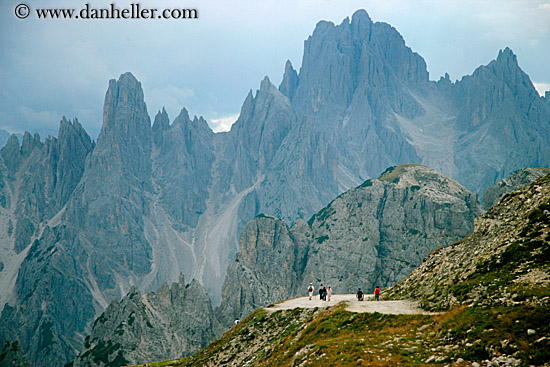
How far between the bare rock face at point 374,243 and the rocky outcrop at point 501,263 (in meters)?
137

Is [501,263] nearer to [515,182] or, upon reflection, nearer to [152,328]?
[515,182]

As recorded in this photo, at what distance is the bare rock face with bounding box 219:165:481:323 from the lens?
17425cm

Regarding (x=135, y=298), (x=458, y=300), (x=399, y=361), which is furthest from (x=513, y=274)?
(x=135, y=298)

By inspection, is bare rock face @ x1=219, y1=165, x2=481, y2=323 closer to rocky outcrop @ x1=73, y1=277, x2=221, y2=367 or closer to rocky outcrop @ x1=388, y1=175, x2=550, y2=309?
rocky outcrop @ x1=73, y1=277, x2=221, y2=367

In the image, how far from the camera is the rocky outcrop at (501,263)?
82.7 ft

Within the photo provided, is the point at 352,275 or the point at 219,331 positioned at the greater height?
the point at 352,275

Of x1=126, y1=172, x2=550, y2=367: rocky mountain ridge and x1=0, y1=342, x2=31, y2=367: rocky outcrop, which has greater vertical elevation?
x1=126, y1=172, x2=550, y2=367: rocky mountain ridge

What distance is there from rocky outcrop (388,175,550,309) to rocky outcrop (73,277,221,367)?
140972 millimetres

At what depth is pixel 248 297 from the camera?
176 m

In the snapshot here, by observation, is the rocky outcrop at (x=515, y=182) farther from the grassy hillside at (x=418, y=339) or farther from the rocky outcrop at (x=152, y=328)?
the grassy hillside at (x=418, y=339)

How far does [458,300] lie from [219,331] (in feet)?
515

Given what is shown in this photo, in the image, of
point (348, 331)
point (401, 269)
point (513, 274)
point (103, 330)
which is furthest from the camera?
point (401, 269)

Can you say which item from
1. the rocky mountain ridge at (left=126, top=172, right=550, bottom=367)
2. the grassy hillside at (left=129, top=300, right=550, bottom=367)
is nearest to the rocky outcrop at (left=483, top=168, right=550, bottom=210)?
the rocky mountain ridge at (left=126, top=172, right=550, bottom=367)

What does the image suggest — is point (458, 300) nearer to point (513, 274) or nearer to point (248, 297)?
point (513, 274)
